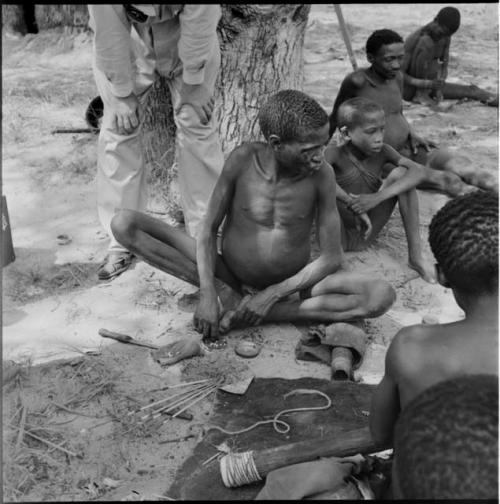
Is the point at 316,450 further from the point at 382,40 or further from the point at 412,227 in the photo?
the point at 382,40

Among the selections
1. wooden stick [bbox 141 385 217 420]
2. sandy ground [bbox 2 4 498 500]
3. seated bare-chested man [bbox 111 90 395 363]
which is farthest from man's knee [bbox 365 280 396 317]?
wooden stick [bbox 141 385 217 420]

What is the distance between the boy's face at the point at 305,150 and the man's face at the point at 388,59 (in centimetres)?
178

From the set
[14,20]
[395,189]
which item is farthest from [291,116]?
[14,20]

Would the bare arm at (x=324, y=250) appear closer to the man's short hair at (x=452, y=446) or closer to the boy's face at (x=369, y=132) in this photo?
the boy's face at (x=369, y=132)

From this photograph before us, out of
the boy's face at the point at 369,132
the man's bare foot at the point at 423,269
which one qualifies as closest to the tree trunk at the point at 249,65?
the boy's face at the point at 369,132

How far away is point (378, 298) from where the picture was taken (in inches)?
149

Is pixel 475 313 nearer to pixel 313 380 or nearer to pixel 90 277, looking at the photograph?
pixel 313 380

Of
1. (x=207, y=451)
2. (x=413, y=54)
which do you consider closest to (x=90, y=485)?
(x=207, y=451)

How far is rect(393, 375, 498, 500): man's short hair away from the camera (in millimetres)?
1312

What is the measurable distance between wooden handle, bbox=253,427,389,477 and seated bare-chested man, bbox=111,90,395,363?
1.08m

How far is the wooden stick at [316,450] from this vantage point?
2.58 metres

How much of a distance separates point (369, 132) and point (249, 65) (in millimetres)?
1000

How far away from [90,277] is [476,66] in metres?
6.76

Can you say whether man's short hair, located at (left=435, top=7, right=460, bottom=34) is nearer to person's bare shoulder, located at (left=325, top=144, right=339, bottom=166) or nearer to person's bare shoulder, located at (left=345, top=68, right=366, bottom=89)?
person's bare shoulder, located at (left=345, top=68, right=366, bottom=89)
